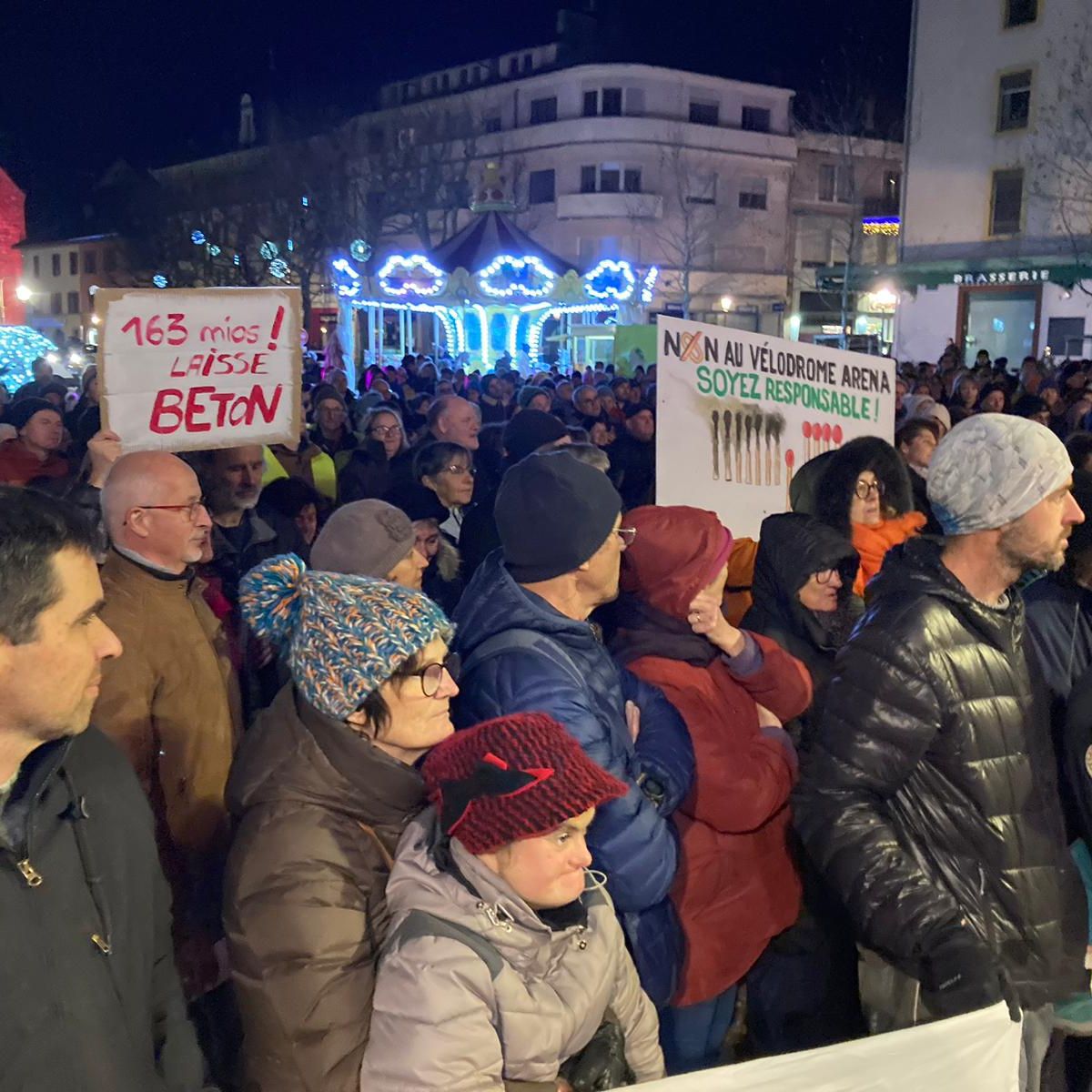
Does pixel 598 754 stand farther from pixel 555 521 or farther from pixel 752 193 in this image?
pixel 752 193

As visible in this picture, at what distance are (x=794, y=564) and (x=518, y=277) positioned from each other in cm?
2014

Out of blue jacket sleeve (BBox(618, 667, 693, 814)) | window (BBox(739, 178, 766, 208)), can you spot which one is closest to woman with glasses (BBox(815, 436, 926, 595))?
blue jacket sleeve (BBox(618, 667, 693, 814))

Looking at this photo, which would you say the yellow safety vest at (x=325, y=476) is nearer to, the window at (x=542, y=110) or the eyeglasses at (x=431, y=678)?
the eyeglasses at (x=431, y=678)

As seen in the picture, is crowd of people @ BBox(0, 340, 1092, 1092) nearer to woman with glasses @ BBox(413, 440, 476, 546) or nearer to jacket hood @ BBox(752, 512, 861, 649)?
jacket hood @ BBox(752, 512, 861, 649)

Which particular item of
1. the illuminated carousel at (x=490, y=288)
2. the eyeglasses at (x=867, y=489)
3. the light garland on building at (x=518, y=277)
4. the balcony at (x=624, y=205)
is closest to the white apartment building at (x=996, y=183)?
the illuminated carousel at (x=490, y=288)

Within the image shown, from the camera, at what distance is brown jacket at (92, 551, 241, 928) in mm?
3078

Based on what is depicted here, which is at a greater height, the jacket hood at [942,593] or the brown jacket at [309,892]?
the jacket hood at [942,593]

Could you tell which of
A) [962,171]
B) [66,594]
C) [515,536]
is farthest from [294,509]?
[962,171]

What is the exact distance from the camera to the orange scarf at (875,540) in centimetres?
448

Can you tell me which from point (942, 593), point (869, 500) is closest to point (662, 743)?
point (942, 593)

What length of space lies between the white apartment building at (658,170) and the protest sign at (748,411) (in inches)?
1568

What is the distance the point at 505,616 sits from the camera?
2.68 meters

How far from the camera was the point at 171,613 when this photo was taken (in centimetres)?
329

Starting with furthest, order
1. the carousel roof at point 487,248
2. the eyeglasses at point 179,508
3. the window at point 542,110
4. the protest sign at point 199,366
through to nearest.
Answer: the window at point 542,110 < the carousel roof at point 487,248 < the protest sign at point 199,366 < the eyeglasses at point 179,508
